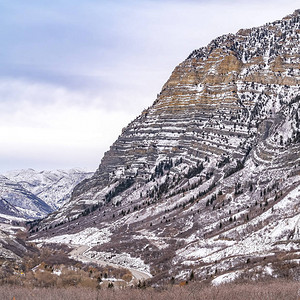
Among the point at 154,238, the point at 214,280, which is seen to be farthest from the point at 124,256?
the point at 214,280

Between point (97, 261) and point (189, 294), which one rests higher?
point (97, 261)

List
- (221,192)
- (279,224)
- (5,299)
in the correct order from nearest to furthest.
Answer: (5,299) < (279,224) < (221,192)

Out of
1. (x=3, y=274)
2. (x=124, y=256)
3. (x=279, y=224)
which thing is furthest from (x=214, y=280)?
(x=124, y=256)

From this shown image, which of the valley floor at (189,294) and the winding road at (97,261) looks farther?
the winding road at (97,261)

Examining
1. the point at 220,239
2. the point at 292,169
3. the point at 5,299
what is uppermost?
the point at 292,169

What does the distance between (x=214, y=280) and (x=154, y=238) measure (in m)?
82.5

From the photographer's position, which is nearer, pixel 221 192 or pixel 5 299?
pixel 5 299

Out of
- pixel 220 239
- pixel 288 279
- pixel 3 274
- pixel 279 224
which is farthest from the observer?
pixel 220 239

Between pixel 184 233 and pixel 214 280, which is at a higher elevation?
pixel 184 233

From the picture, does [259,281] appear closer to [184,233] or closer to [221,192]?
[184,233]

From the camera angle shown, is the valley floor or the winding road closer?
the valley floor

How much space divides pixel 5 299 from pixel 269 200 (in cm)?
11263

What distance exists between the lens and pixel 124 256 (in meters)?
158

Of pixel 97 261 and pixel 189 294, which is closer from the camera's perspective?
pixel 189 294
